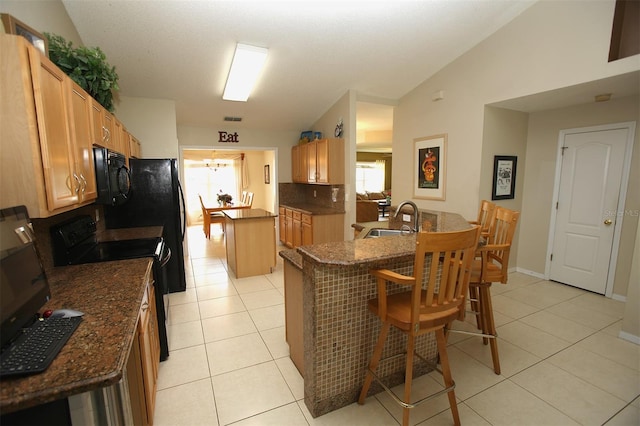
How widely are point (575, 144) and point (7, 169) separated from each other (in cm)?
506

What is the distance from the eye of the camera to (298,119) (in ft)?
17.9

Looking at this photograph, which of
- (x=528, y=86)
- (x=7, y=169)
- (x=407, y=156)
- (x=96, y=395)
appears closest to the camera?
(x=96, y=395)

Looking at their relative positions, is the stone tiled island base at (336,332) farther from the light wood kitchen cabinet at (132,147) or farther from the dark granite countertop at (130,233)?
the light wood kitchen cabinet at (132,147)

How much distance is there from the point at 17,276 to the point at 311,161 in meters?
4.36

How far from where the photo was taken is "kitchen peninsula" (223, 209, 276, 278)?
13.4 ft

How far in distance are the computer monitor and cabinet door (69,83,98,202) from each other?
50 cm

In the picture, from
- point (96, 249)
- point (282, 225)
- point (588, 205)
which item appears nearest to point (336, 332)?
point (96, 249)

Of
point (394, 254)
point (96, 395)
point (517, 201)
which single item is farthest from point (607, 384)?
point (96, 395)

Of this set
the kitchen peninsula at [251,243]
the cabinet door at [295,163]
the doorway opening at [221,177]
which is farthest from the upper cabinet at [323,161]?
the doorway opening at [221,177]

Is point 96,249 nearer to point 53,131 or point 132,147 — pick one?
point 53,131

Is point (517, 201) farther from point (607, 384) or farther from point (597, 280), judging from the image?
point (607, 384)

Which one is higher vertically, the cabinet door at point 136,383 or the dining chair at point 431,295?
the dining chair at point 431,295

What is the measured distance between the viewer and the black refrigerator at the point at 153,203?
10.6ft

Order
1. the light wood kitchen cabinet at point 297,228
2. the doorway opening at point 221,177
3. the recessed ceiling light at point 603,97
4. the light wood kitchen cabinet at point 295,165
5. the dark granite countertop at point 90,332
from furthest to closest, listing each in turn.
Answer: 1. the doorway opening at point 221,177
2. the light wood kitchen cabinet at point 295,165
3. the light wood kitchen cabinet at point 297,228
4. the recessed ceiling light at point 603,97
5. the dark granite countertop at point 90,332
